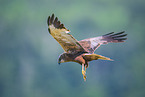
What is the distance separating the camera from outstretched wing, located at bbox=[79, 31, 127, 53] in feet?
18.3

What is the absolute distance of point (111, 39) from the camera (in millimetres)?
6051

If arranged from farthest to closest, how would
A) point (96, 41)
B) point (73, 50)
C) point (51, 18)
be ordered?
point (96, 41), point (73, 50), point (51, 18)

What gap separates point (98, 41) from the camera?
233 inches

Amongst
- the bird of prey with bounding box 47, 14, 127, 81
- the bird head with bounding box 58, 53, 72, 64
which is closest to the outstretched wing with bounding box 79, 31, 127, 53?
the bird of prey with bounding box 47, 14, 127, 81

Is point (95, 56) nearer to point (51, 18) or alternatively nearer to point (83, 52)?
point (83, 52)

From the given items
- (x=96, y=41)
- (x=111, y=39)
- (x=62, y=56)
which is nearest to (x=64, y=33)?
(x=62, y=56)

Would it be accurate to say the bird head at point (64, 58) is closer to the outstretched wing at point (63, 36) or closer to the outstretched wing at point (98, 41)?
the outstretched wing at point (63, 36)

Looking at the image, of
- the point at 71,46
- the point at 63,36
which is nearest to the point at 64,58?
the point at 71,46

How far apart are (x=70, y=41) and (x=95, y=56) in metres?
0.62

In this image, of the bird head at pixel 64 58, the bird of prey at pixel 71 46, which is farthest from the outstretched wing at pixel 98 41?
the bird head at pixel 64 58

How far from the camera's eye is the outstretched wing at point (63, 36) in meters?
4.93

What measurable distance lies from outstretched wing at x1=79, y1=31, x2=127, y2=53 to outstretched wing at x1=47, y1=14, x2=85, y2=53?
1.07ft

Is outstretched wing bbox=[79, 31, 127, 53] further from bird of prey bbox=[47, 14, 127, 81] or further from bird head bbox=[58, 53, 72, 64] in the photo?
bird head bbox=[58, 53, 72, 64]

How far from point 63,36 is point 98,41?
1194 mm
